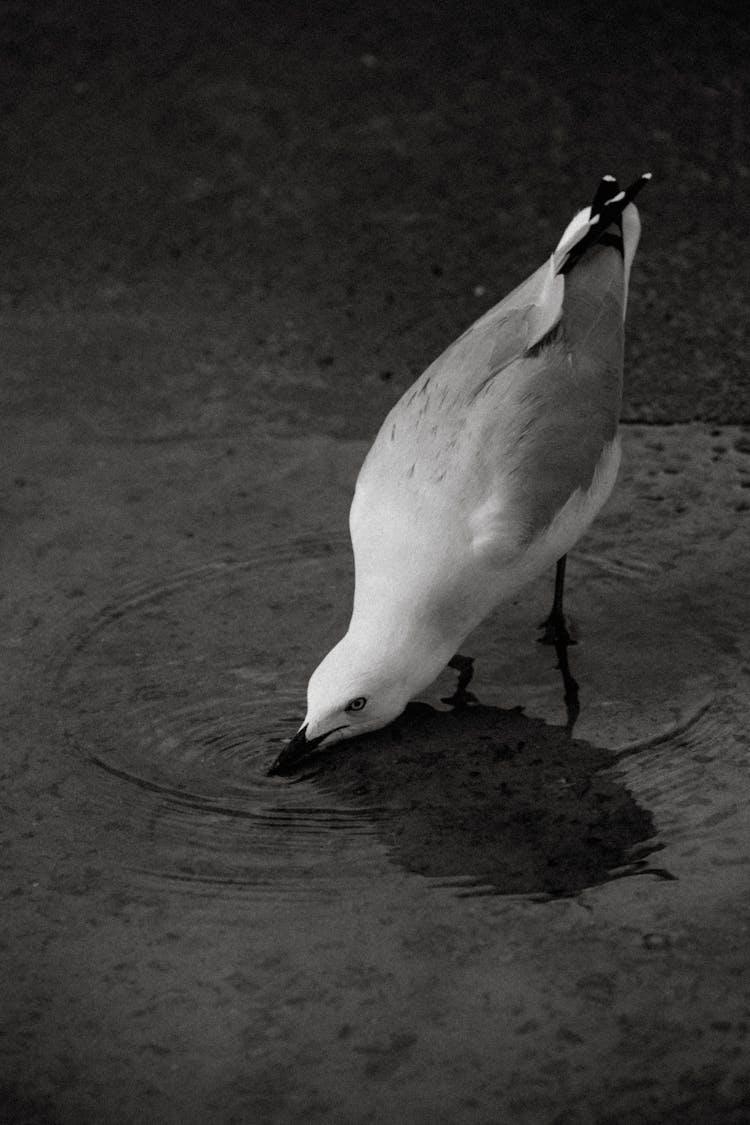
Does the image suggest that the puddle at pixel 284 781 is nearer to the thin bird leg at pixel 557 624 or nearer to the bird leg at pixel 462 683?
the bird leg at pixel 462 683

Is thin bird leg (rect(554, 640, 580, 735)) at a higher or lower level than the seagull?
lower

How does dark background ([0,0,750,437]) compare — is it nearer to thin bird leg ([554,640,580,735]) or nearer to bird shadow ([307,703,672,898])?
thin bird leg ([554,640,580,735])

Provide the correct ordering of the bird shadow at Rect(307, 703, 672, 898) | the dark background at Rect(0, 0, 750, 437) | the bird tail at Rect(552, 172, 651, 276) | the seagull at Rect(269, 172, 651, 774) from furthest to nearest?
the dark background at Rect(0, 0, 750, 437) < the bird tail at Rect(552, 172, 651, 276) < the seagull at Rect(269, 172, 651, 774) < the bird shadow at Rect(307, 703, 672, 898)

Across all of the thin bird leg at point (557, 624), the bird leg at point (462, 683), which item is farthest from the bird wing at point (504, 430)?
the bird leg at point (462, 683)

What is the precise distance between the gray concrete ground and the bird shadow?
0.01m

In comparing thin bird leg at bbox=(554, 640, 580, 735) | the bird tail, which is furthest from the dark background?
thin bird leg at bbox=(554, 640, 580, 735)

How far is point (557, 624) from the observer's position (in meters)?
5.11

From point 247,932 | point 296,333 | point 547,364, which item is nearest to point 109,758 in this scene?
point 247,932

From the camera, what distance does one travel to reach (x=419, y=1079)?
3.46 m

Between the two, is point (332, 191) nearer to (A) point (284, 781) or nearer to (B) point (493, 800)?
(A) point (284, 781)

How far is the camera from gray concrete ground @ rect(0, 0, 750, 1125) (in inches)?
142

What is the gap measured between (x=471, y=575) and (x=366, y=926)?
3.80 feet

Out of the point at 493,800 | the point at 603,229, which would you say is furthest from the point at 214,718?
the point at 603,229

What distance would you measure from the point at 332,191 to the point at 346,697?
3.87m
